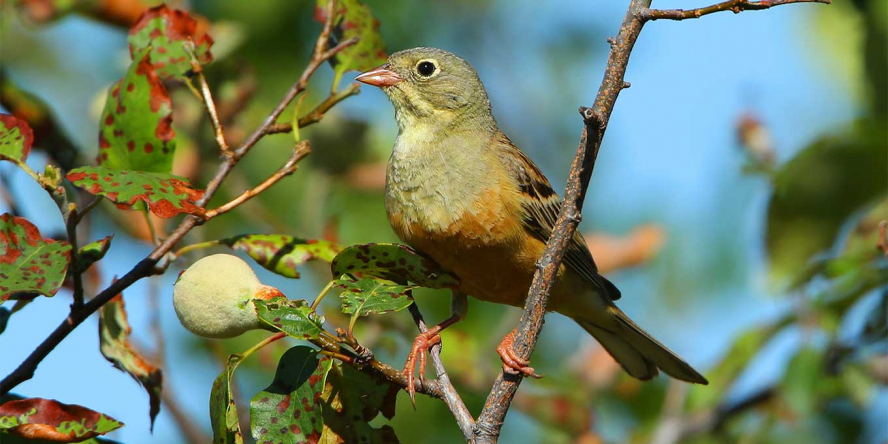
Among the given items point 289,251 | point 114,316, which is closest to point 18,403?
point 114,316

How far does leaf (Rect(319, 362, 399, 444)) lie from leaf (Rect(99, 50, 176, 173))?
0.85 m

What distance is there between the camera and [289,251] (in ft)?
10.0

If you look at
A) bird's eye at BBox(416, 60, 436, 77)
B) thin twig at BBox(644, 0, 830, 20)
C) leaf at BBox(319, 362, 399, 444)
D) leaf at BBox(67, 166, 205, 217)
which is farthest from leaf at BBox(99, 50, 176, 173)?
bird's eye at BBox(416, 60, 436, 77)

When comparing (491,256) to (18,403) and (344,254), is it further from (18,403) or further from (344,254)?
(18,403)

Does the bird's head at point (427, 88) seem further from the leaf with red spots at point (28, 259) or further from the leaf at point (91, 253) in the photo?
the leaf with red spots at point (28, 259)

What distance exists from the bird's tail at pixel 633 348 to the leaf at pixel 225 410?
2767 millimetres

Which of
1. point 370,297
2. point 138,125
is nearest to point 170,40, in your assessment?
point 138,125

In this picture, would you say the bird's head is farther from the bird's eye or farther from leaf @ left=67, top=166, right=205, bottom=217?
leaf @ left=67, top=166, right=205, bottom=217

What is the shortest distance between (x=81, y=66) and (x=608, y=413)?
458cm

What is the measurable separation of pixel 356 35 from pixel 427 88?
1269 millimetres

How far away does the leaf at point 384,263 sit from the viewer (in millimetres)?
2799

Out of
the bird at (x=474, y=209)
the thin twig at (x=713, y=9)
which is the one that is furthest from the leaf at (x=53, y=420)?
the thin twig at (x=713, y=9)

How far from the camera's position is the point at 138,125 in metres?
2.82

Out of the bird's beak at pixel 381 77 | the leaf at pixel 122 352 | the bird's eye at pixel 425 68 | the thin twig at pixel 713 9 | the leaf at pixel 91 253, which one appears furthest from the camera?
the bird's eye at pixel 425 68
